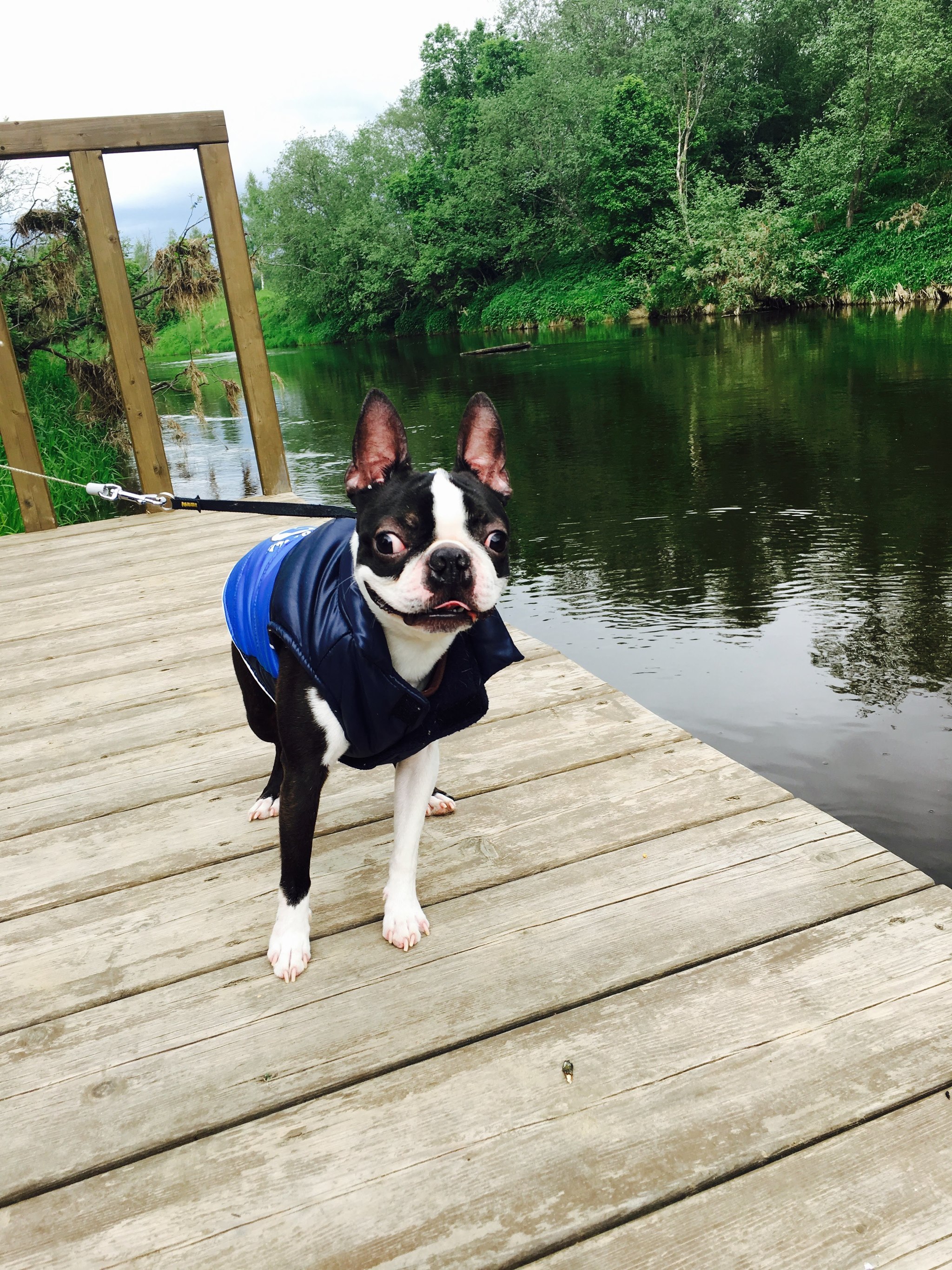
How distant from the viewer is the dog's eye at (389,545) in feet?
5.53

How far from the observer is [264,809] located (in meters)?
2.41

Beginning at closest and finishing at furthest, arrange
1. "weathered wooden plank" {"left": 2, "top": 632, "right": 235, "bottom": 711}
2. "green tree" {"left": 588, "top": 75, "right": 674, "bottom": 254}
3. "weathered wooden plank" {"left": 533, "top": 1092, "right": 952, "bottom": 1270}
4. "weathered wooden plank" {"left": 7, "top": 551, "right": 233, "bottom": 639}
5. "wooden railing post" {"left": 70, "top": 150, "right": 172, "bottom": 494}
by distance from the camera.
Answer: "weathered wooden plank" {"left": 533, "top": 1092, "right": 952, "bottom": 1270}, "weathered wooden plank" {"left": 2, "top": 632, "right": 235, "bottom": 711}, "weathered wooden plank" {"left": 7, "top": 551, "right": 233, "bottom": 639}, "wooden railing post" {"left": 70, "top": 150, "right": 172, "bottom": 494}, "green tree" {"left": 588, "top": 75, "right": 674, "bottom": 254}

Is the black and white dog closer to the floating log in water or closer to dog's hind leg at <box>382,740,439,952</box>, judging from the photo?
dog's hind leg at <box>382,740,439,952</box>

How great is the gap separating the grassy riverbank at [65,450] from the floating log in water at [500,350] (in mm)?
16868

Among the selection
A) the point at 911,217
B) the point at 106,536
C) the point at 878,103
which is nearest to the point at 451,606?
the point at 106,536

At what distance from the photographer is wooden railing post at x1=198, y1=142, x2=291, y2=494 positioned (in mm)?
5188

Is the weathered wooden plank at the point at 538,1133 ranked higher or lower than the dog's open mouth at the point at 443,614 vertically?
lower

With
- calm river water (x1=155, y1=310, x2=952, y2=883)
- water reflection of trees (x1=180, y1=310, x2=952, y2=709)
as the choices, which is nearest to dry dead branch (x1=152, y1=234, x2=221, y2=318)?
calm river water (x1=155, y1=310, x2=952, y2=883)

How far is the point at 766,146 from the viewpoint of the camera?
111 ft

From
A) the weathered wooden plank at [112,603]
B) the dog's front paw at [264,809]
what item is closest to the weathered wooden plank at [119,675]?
the weathered wooden plank at [112,603]

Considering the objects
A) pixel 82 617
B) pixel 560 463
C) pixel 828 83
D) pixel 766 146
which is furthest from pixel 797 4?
pixel 82 617

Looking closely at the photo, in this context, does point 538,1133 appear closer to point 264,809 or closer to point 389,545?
point 389,545

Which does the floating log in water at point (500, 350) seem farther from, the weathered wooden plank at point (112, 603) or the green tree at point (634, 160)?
the weathered wooden plank at point (112, 603)

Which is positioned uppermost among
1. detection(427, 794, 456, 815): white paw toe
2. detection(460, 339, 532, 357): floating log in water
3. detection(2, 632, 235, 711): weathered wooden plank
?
detection(460, 339, 532, 357): floating log in water
